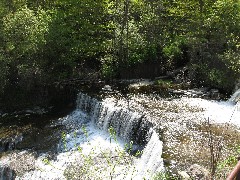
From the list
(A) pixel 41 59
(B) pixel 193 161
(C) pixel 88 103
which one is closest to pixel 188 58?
(C) pixel 88 103

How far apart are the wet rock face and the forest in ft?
24.4

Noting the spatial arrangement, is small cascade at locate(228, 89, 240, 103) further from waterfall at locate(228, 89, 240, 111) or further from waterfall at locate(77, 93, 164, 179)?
waterfall at locate(77, 93, 164, 179)

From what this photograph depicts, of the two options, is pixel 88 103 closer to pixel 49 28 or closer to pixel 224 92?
pixel 49 28

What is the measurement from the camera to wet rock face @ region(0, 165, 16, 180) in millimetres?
15094

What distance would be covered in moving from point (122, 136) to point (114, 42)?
28.6 feet

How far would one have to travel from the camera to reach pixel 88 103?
2097cm

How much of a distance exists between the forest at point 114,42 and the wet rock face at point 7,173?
7.42 m

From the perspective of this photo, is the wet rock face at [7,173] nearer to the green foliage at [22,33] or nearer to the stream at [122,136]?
the stream at [122,136]

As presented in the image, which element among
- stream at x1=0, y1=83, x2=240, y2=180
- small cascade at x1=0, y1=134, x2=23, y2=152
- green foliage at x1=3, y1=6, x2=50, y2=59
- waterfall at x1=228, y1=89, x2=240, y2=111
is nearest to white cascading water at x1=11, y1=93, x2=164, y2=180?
stream at x1=0, y1=83, x2=240, y2=180

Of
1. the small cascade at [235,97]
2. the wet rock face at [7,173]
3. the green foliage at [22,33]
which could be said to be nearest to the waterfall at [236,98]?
the small cascade at [235,97]

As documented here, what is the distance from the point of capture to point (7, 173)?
15.2 metres

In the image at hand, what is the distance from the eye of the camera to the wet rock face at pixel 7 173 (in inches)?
594

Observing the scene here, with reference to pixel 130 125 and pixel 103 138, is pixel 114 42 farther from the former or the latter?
pixel 103 138

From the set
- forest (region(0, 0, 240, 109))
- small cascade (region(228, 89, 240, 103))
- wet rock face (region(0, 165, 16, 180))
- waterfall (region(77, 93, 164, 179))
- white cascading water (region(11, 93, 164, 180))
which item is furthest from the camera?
forest (region(0, 0, 240, 109))
